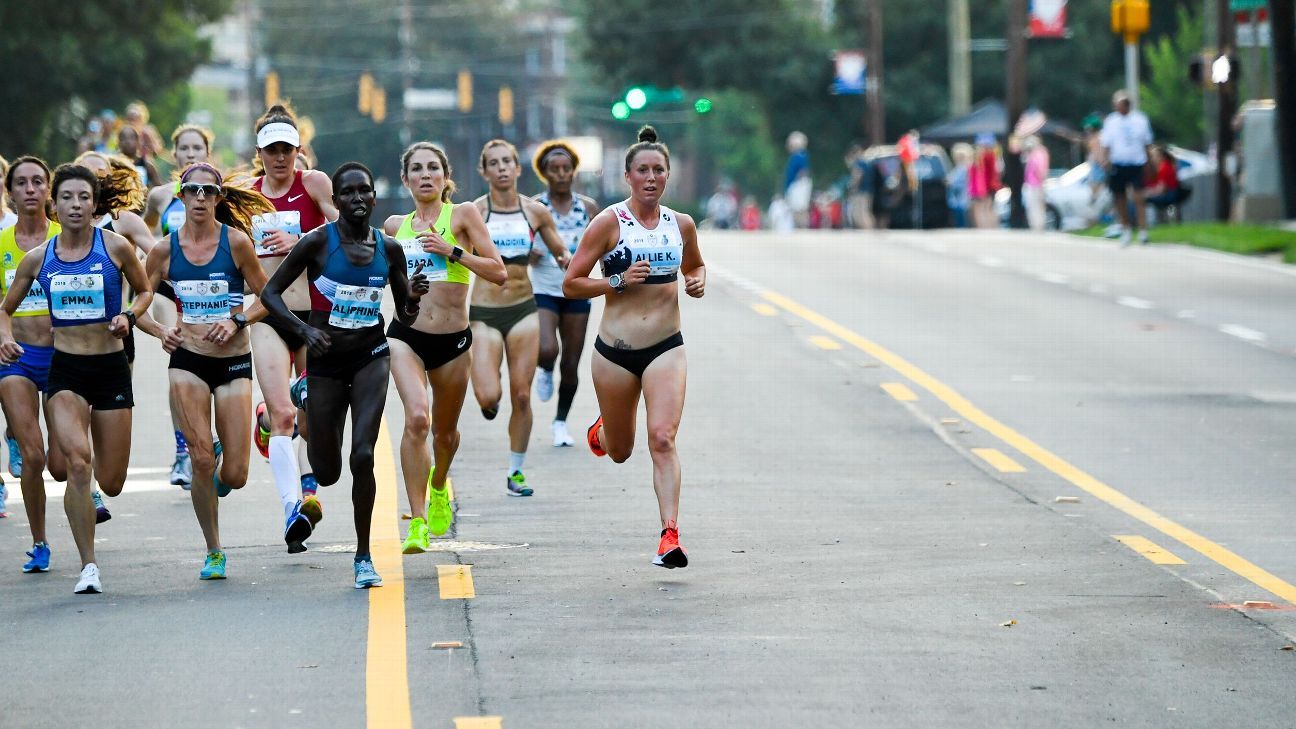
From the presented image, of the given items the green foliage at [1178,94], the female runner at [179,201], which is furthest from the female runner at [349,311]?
the green foliage at [1178,94]

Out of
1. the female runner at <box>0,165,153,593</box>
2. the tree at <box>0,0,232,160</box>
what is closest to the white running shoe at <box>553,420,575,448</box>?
the female runner at <box>0,165,153,593</box>

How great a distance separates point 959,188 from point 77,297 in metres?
36.0

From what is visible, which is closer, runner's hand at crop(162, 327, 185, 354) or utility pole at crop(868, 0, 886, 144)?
runner's hand at crop(162, 327, 185, 354)

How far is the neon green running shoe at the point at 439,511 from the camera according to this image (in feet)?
36.7

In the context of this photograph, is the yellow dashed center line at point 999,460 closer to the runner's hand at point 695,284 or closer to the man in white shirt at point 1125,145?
the runner's hand at point 695,284

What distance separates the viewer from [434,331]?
1095cm

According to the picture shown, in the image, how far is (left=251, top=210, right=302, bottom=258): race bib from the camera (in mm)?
11789

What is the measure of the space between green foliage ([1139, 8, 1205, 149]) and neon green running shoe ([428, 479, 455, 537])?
1924 inches

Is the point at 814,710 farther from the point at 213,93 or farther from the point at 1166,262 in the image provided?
the point at 213,93

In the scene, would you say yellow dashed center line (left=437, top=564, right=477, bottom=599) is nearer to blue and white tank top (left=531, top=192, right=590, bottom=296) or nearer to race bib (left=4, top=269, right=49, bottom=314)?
race bib (left=4, top=269, right=49, bottom=314)

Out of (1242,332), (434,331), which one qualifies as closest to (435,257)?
(434,331)

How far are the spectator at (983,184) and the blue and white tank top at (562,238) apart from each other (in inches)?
1100

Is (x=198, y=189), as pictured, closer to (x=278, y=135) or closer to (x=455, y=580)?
(x=278, y=135)

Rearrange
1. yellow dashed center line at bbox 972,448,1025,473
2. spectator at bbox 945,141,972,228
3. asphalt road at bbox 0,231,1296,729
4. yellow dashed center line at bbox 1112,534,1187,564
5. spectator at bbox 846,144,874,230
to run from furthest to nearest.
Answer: spectator at bbox 945,141,972,228, spectator at bbox 846,144,874,230, yellow dashed center line at bbox 972,448,1025,473, yellow dashed center line at bbox 1112,534,1187,564, asphalt road at bbox 0,231,1296,729
